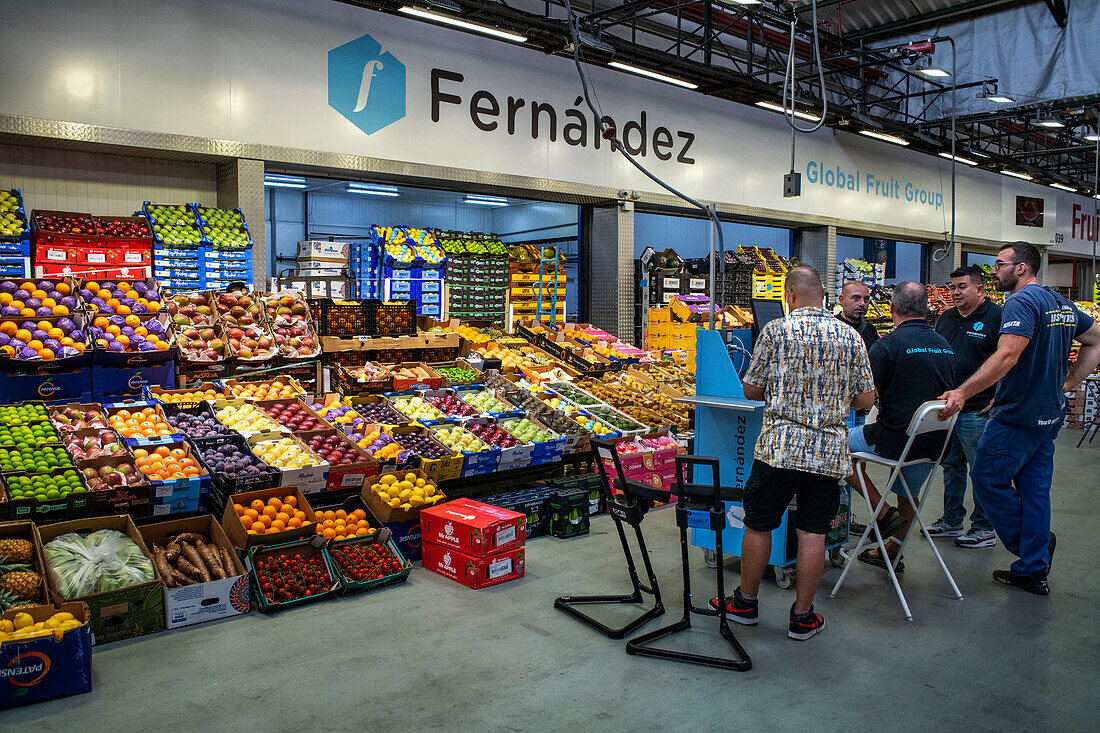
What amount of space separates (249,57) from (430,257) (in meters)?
3.69

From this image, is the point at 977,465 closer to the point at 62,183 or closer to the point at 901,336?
the point at 901,336

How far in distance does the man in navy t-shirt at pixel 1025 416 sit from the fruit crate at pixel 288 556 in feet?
11.0

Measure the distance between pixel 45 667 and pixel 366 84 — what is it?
752 cm

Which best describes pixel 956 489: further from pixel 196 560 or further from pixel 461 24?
pixel 461 24

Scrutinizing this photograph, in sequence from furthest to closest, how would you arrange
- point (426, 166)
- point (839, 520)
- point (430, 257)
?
1. point (430, 257)
2. point (426, 166)
3. point (839, 520)

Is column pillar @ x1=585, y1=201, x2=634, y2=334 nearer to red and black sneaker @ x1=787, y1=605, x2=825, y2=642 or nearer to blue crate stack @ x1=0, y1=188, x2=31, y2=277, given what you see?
blue crate stack @ x1=0, y1=188, x2=31, y2=277

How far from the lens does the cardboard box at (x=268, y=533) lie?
4.00 m

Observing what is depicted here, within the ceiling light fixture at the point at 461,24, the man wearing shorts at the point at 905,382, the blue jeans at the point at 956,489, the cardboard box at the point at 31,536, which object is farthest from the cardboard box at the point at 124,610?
the ceiling light fixture at the point at 461,24

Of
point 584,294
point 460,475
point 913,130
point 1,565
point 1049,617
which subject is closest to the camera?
point 1,565

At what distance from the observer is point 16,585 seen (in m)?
3.22

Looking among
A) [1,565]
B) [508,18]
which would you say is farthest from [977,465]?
[508,18]

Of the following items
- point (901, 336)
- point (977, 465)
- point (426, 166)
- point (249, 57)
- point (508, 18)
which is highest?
point (508, 18)

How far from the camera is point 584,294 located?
41.7 ft

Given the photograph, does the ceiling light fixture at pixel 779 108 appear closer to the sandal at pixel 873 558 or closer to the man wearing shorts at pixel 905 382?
the man wearing shorts at pixel 905 382
